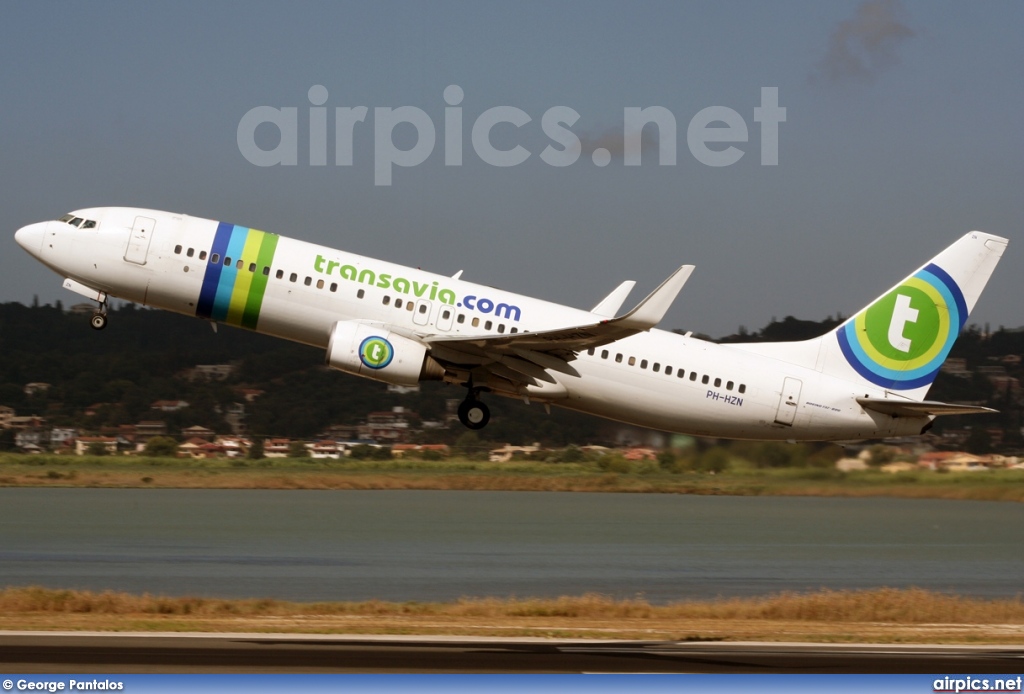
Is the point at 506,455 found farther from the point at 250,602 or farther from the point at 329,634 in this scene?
the point at 329,634

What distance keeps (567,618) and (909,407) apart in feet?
33.2

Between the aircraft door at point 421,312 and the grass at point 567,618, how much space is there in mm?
6996

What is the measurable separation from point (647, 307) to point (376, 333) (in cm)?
643

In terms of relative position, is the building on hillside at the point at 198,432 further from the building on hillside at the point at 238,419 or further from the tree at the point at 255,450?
the tree at the point at 255,450

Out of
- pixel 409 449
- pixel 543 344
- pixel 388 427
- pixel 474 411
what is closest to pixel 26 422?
pixel 388 427

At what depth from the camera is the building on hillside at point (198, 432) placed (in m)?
91.6

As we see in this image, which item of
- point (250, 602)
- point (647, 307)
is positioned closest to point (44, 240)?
point (250, 602)

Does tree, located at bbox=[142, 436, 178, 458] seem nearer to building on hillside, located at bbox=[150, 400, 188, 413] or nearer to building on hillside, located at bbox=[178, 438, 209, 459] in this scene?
building on hillside, located at bbox=[178, 438, 209, 459]

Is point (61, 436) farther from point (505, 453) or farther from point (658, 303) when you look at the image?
point (658, 303)

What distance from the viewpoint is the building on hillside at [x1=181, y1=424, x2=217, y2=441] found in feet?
301

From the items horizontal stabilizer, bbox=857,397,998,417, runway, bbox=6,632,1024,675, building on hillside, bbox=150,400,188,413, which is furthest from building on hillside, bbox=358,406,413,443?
runway, bbox=6,632,1024,675

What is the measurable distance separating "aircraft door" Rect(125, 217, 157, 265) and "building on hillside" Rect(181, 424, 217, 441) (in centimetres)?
6195

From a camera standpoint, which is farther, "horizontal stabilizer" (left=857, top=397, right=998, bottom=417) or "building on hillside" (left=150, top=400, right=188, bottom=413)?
"building on hillside" (left=150, top=400, right=188, bottom=413)

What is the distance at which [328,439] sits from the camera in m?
89.4
